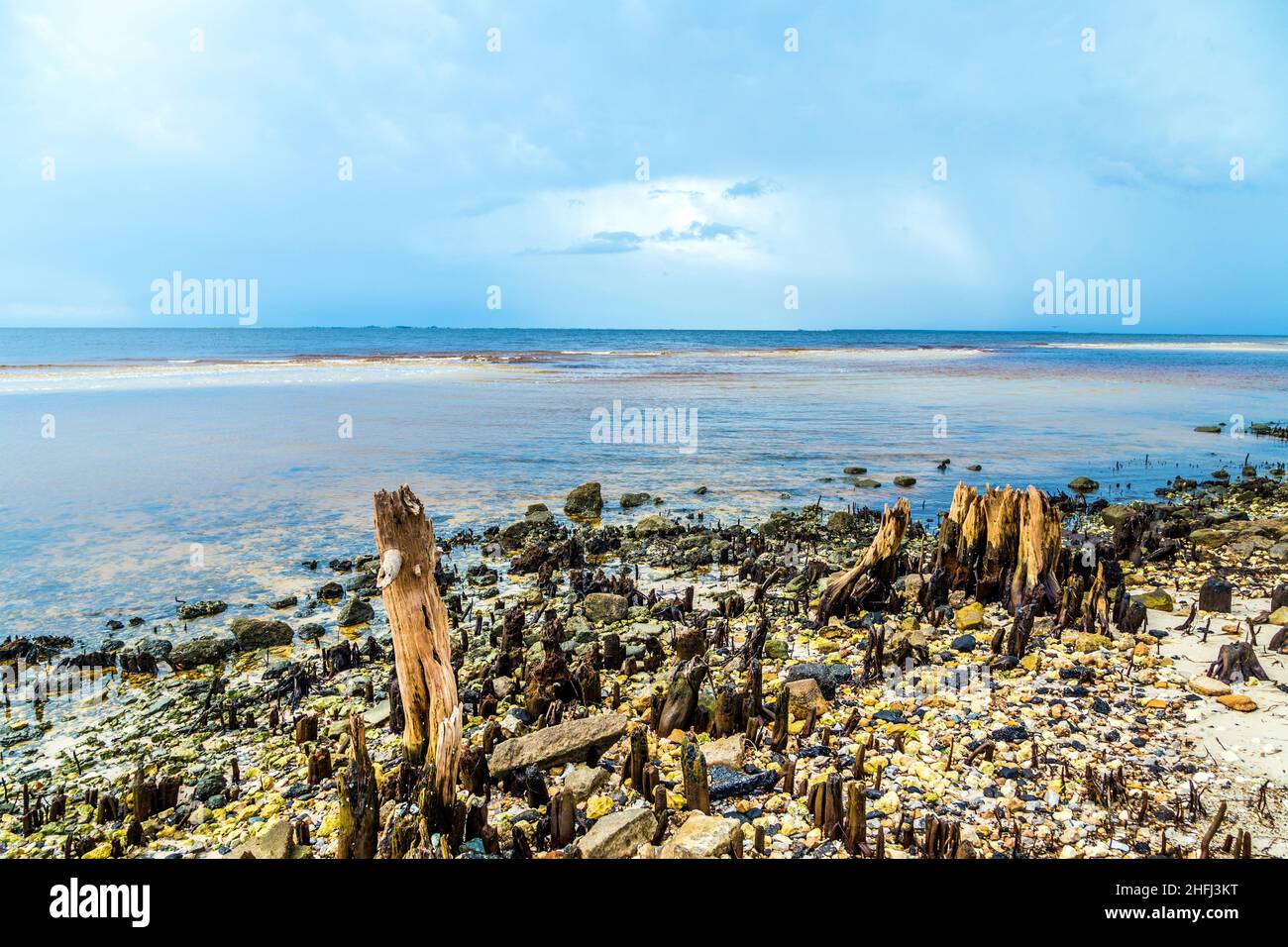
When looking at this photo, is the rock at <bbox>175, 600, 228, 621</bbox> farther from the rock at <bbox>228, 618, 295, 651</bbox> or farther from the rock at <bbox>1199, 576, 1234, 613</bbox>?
the rock at <bbox>1199, 576, 1234, 613</bbox>

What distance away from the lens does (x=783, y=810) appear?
4812mm

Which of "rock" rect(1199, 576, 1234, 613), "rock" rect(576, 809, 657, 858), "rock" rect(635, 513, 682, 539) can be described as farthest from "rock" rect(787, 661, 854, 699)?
"rock" rect(635, 513, 682, 539)

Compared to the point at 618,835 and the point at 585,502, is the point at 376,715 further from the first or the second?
the point at 585,502

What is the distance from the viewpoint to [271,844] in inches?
179

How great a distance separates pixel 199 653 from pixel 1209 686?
32.2 feet

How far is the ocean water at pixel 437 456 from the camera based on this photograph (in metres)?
11.3

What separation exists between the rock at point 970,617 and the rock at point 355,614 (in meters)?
7.03

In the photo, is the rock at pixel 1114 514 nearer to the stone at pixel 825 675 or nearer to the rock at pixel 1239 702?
the rock at pixel 1239 702

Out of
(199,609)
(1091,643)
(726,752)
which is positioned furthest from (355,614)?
(1091,643)

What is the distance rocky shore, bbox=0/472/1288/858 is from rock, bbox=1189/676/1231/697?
2 cm
